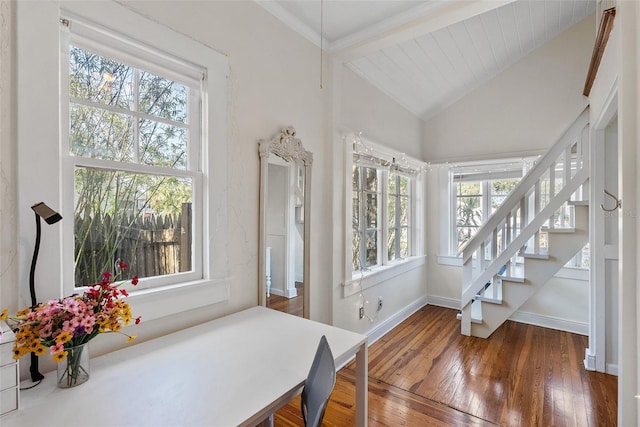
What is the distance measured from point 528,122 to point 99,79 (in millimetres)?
4081

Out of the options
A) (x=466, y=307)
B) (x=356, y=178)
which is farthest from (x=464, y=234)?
(x=356, y=178)

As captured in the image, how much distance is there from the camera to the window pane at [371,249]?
3.18 meters

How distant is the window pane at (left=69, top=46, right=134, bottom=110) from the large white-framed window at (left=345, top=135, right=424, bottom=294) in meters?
1.70

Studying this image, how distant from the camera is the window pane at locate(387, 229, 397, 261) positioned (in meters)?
3.59

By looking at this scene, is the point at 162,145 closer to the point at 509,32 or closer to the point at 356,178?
the point at 356,178

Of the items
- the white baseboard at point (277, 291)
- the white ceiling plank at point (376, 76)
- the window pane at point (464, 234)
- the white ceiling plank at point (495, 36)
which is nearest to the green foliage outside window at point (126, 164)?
the white baseboard at point (277, 291)

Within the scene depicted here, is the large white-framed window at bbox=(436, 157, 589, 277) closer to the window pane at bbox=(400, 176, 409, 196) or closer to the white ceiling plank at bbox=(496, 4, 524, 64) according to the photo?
the window pane at bbox=(400, 176, 409, 196)

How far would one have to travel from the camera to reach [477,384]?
2268 millimetres

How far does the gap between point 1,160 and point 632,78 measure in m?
2.63

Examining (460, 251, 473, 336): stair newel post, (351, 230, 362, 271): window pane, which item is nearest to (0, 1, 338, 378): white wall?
(351, 230, 362, 271): window pane

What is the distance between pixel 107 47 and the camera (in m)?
1.31

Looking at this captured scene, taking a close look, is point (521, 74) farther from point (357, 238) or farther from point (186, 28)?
point (186, 28)

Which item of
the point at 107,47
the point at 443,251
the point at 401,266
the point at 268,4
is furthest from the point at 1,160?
the point at 443,251

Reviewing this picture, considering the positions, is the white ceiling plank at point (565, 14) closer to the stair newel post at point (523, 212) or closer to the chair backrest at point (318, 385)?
the stair newel post at point (523, 212)
